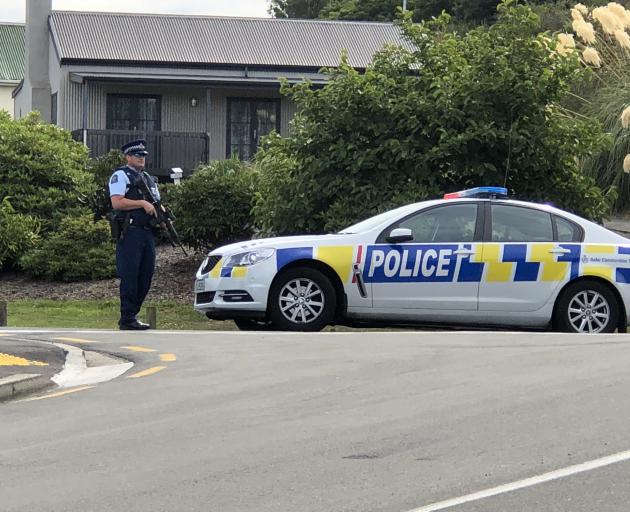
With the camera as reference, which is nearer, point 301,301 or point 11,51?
point 301,301

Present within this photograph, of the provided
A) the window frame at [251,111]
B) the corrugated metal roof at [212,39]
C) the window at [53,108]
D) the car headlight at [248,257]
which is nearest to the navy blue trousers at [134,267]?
the car headlight at [248,257]

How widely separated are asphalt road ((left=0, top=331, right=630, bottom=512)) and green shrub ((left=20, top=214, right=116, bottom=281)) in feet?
31.6

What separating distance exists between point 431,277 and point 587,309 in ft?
5.17

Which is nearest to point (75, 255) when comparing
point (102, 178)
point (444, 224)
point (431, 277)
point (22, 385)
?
point (102, 178)

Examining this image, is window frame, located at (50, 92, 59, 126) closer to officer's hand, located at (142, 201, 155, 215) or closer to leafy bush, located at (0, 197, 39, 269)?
Answer: leafy bush, located at (0, 197, 39, 269)

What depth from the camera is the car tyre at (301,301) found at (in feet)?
43.6

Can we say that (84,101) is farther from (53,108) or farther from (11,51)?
(11,51)

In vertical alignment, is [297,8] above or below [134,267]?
above

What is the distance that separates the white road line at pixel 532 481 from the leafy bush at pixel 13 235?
614 inches

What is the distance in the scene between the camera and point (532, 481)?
639cm

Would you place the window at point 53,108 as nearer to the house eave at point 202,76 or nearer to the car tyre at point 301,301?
the house eave at point 202,76

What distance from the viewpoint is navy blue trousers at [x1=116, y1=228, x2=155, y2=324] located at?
45.3 feet

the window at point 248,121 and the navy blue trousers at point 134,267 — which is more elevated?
the window at point 248,121

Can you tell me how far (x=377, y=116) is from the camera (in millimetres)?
17406
